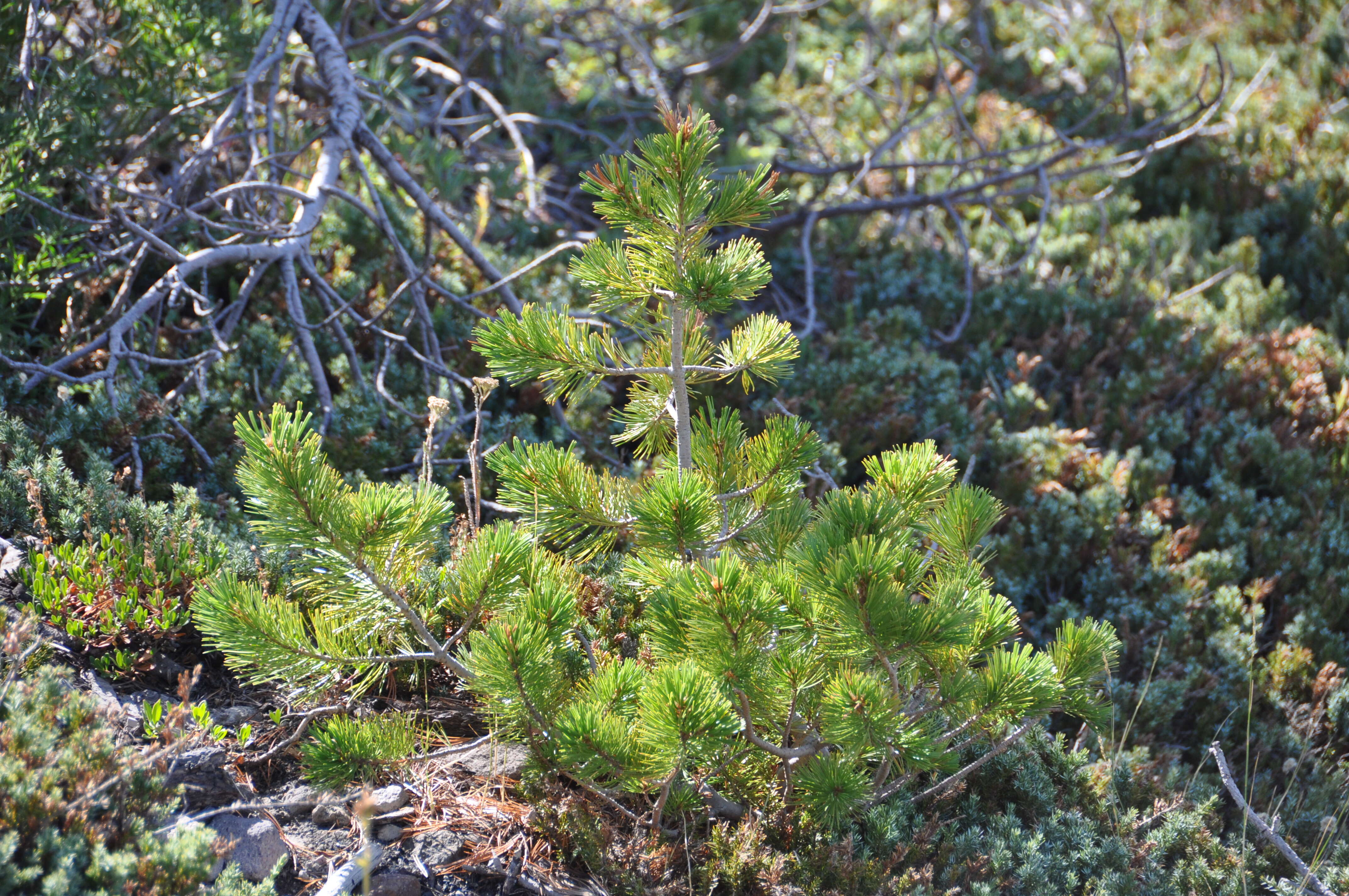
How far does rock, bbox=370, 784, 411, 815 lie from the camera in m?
2.45

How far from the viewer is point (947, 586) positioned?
218 centimetres

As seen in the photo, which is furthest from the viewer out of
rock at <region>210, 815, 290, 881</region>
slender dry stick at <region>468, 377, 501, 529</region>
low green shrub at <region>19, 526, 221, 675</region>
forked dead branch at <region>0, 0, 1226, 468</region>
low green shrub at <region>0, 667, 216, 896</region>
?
forked dead branch at <region>0, 0, 1226, 468</region>

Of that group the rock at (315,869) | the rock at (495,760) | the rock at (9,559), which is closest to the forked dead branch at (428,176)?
the rock at (9,559)

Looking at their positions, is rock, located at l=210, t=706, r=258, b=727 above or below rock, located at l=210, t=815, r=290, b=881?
above

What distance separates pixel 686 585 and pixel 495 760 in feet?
3.30

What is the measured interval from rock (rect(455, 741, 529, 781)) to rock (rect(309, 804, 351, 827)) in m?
0.32

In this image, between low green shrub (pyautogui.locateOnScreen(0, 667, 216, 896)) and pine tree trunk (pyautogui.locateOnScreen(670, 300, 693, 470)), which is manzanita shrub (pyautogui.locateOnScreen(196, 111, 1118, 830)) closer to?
pine tree trunk (pyautogui.locateOnScreen(670, 300, 693, 470))

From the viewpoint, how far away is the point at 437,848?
2455mm

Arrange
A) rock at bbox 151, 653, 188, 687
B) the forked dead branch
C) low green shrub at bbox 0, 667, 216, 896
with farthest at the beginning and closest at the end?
the forked dead branch, rock at bbox 151, 653, 188, 687, low green shrub at bbox 0, 667, 216, 896

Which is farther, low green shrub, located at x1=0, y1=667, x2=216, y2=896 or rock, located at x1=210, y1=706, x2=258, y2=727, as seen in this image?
rock, located at x1=210, y1=706, x2=258, y2=727

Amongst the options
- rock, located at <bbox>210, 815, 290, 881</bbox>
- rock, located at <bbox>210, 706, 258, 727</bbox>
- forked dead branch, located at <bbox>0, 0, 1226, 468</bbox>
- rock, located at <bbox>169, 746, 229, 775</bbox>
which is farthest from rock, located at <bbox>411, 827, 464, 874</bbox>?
forked dead branch, located at <bbox>0, 0, 1226, 468</bbox>

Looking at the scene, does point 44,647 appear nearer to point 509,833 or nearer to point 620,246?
point 509,833

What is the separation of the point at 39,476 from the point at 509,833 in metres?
1.96

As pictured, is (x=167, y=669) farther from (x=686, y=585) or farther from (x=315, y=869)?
(x=686, y=585)
